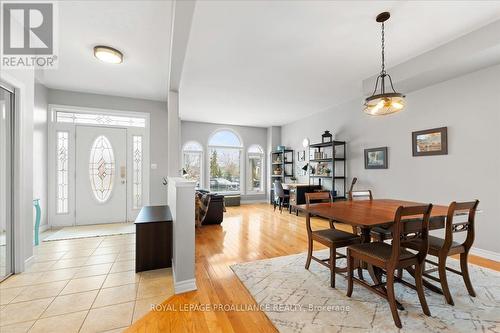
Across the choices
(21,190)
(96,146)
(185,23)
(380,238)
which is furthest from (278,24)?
(96,146)

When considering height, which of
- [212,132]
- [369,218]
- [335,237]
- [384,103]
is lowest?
[335,237]

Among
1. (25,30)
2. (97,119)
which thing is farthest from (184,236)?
(97,119)

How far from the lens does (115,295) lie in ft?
7.07

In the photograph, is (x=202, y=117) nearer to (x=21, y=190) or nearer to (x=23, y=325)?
(x=21, y=190)

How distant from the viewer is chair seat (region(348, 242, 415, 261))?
1.85m

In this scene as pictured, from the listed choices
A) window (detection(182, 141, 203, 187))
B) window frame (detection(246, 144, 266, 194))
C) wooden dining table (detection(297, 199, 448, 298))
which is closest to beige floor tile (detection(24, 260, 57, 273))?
wooden dining table (detection(297, 199, 448, 298))

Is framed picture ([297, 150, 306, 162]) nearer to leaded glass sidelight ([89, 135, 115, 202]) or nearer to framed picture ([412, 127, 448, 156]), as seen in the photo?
framed picture ([412, 127, 448, 156])

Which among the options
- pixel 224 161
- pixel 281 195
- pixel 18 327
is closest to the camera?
pixel 18 327

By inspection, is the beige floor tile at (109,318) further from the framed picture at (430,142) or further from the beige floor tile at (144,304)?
the framed picture at (430,142)

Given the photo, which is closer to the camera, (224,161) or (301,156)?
(301,156)

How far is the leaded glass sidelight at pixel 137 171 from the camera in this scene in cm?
508

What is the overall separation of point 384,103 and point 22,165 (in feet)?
13.6

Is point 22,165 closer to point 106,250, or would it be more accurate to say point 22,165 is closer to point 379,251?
point 106,250

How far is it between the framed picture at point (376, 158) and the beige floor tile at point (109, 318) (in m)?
4.62
